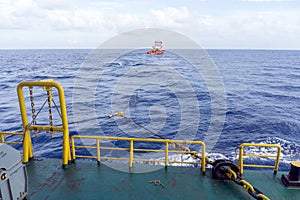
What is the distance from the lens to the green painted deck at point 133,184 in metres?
5.64

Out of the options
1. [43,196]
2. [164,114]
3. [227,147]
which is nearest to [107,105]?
[164,114]

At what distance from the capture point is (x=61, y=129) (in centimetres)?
653

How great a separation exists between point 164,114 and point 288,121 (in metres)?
11.4

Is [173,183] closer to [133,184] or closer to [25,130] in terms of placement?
[133,184]

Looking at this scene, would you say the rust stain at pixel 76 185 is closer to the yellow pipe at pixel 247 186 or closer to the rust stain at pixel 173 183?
the rust stain at pixel 173 183

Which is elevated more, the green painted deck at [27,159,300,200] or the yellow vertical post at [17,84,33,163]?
the yellow vertical post at [17,84,33,163]

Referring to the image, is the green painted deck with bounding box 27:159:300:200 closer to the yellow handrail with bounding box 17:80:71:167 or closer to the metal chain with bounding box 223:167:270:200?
the metal chain with bounding box 223:167:270:200

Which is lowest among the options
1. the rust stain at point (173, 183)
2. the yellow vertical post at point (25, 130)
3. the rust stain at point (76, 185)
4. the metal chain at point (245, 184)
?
the rust stain at point (173, 183)

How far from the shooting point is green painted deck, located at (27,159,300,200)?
18.5 ft

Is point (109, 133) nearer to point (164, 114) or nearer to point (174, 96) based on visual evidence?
point (164, 114)

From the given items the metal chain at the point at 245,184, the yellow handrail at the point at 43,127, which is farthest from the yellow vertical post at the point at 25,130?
the metal chain at the point at 245,184

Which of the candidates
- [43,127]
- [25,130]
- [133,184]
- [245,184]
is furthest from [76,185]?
[245,184]

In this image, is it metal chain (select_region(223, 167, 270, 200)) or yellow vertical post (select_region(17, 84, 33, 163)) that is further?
yellow vertical post (select_region(17, 84, 33, 163))

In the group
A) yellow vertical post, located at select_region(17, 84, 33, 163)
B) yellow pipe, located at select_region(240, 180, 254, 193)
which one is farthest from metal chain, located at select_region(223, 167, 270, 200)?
yellow vertical post, located at select_region(17, 84, 33, 163)
